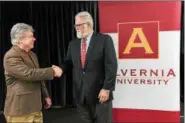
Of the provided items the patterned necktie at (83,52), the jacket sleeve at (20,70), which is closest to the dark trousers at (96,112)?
the patterned necktie at (83,52)

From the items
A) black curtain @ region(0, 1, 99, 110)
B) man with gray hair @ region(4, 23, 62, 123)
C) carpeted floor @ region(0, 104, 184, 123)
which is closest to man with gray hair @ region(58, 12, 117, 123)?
man with gray hair @ region(4, 23, 62, 123)

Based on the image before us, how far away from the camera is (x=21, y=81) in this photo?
2.20m

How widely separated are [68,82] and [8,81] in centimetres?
291

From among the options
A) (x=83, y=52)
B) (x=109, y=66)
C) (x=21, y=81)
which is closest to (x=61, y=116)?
(x=83, y=52)

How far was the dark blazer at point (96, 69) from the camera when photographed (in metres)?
2.46

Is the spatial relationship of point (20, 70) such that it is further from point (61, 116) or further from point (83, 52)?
point (61, 116)

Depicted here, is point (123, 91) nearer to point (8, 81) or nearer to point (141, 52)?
point (141, 52)

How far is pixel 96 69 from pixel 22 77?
67 centimetres

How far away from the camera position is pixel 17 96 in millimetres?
2172

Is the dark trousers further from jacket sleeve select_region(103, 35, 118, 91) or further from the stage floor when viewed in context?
the stage floor

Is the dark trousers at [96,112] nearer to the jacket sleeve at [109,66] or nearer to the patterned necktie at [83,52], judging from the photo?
the jacket sleeve at [109,66]

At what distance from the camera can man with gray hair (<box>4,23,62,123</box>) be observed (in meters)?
2.15

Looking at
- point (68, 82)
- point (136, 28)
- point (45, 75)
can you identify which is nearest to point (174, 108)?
point (136, 28)

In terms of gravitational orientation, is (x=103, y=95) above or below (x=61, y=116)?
above
